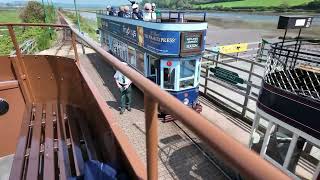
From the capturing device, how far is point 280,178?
0.70 meters

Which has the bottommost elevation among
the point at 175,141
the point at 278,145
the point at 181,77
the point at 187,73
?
the point at 175,141

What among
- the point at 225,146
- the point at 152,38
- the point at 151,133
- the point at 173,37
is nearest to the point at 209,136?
the point at 225,146

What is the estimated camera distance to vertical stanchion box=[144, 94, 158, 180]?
138 centimetres

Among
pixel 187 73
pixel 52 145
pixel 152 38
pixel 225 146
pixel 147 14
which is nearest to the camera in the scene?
pixel 225 146

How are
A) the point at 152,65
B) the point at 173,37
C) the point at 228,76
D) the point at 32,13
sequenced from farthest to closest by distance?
the point at 32,13
the point at 228,76
the point at 152,65
the point at 173,37

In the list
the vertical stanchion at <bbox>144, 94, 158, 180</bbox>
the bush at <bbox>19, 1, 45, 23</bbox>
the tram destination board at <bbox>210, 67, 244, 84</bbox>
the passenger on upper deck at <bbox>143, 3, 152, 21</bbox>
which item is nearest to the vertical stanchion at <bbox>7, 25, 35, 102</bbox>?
the vertical stanchion at <bbox>144, 94, 158, 180</bbox>

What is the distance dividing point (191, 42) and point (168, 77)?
1.70 metres

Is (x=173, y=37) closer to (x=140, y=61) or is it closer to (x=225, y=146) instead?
(x=140, y=61)

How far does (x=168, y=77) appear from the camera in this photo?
397 inches

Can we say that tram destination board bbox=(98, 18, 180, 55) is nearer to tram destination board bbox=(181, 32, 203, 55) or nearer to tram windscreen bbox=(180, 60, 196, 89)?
tram destination board bbox=(181, 32, 203, 55)

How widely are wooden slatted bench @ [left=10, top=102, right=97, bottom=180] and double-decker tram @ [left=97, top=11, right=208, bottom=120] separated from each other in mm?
5390

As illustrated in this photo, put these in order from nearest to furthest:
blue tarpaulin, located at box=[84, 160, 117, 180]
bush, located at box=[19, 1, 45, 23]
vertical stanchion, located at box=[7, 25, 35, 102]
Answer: blue tarpaulin, located at box=[84, 160, 117, 180], vertical stanchion, located at box=[7, 25, 35, 102], bush, located at box=[19, 1, 45, 23]

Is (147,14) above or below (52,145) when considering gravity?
above

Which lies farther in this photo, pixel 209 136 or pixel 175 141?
pixel 175 141
